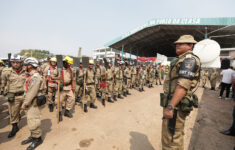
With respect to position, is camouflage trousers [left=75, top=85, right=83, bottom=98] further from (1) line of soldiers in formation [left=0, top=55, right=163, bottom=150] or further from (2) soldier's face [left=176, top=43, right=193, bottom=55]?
(2) soldier's face [left=176, top=43, right=193, bottom=55]

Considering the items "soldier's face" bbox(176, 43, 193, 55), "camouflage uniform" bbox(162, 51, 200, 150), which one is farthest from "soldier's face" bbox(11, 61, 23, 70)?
"soldier's face" bbox(176, 43, 193, 55)

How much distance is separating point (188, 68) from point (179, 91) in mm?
314

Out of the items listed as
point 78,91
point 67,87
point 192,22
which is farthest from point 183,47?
point 192,22

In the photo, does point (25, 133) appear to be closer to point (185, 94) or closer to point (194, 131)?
point (185, 94)

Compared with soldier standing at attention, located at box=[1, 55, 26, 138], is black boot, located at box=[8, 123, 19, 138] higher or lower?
lower

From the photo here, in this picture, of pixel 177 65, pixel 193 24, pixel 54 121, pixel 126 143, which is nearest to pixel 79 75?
pixel 54 121

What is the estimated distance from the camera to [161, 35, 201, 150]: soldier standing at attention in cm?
146

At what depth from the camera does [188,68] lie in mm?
1461

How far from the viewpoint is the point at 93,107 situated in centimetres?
507

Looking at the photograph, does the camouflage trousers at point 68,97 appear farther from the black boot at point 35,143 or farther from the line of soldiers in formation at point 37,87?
the black boot at point 35,143

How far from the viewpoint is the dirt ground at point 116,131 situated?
270 centimetres

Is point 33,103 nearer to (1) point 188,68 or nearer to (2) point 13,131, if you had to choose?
(2) point 13,131

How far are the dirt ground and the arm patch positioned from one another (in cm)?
209

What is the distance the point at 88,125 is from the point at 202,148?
2991 mm
